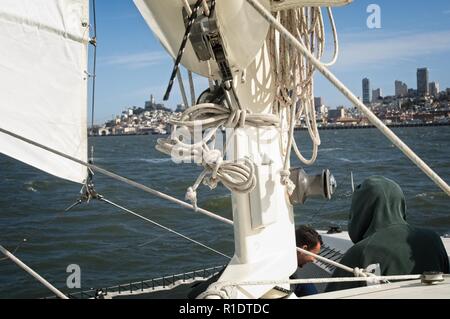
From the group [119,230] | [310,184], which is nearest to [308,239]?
[310,184]

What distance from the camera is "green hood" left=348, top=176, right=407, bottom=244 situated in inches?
123

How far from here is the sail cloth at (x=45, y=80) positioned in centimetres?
339

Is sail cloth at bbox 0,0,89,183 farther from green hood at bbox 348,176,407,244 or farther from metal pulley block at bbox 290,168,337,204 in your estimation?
green hood at bbox 348,176,407,244

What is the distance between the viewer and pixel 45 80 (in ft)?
12.3

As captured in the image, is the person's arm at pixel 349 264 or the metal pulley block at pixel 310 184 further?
the person's arm at pixel 349 264

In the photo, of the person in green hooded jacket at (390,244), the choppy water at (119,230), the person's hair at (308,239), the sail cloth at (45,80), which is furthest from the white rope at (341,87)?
the choppy water at (119,230)

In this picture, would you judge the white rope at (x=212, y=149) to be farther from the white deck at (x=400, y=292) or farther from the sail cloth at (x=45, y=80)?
the sail cloth at (x=45, y=80)

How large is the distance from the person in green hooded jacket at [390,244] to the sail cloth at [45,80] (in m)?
1.98

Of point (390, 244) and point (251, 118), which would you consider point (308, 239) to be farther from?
point (251, 118)

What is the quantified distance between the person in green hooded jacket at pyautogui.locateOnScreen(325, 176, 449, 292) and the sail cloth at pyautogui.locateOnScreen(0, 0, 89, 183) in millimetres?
1985

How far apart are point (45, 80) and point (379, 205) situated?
2.30 metres

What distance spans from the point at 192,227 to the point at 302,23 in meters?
11.2

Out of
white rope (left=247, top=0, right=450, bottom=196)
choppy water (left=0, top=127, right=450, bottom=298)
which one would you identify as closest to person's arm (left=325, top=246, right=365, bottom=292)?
white rope (left=247, top=0, right=450, bottom=196)

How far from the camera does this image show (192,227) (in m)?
13.4
